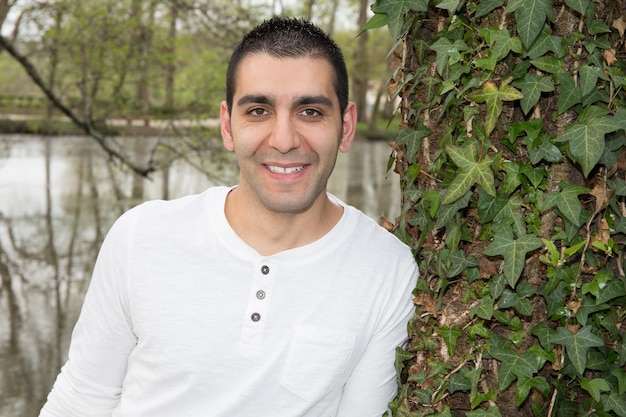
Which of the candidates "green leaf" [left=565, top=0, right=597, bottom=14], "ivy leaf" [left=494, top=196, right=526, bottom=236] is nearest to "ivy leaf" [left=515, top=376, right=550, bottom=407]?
"ivy leaf" [left=494, top=196, right=526, bottom=236]

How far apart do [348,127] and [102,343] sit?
39.1 inches

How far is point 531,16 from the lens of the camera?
1732 mm

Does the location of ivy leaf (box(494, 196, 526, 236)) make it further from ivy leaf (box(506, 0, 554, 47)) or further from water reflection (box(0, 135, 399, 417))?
water reflection (box(0, 135, 399, 417))

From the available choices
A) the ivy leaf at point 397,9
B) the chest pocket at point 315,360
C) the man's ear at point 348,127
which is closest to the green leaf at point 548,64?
the ivy leaf at point 397,9

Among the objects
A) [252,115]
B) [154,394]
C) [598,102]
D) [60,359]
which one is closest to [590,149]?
[598,102]

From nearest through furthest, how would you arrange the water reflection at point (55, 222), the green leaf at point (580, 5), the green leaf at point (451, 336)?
the green leaf at point (580, 5), the green leaf at point (451, 336), the water reflection at point (55, 222)

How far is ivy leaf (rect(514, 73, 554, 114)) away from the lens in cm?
176

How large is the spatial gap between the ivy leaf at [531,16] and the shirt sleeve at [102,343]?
1231 millimetres

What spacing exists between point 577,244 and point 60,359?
5.65m

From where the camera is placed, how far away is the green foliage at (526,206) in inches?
69.7

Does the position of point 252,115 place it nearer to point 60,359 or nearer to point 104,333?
point 104,333

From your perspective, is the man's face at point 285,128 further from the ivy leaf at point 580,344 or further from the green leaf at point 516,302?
the ivy leaf at point 580,344

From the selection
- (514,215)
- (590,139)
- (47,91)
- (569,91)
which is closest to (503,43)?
(569,91)

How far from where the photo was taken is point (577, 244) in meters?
1.81
